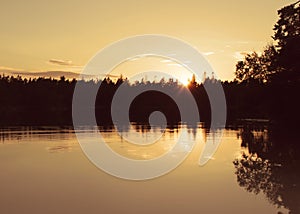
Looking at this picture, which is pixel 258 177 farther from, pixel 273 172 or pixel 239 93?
pixel 239 93

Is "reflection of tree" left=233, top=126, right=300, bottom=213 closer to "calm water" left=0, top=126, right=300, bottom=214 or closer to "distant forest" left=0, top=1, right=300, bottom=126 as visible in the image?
"calm water" left=0, top=126, right=300, bottom=214

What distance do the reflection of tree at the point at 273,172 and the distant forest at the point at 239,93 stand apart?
368 inches

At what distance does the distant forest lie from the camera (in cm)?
5419

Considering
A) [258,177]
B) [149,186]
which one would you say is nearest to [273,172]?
[258,177]

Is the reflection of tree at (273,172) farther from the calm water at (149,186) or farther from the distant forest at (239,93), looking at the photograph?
the distant forest at (239,93)

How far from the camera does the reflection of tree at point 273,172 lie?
16.5 metres

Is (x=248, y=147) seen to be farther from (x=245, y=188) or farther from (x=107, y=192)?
(x=107, y=192)

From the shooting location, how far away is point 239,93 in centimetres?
11175

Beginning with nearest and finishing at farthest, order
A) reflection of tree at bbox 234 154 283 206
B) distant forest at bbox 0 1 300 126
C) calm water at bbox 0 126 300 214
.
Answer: calm water at bbox 0 126 300 214 → reflection of tree at bbox 234 154 283 206 → distant forest at bbox 0 1 300 126

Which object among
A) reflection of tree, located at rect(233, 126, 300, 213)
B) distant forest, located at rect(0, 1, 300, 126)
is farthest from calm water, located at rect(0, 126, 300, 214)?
distant forest, located at rect(0, 1, 300, 126)

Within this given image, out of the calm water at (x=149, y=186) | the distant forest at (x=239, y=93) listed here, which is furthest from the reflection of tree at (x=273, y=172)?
the distant forest at (x=239, y=93)

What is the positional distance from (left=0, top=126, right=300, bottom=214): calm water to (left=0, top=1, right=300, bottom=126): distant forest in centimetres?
1273

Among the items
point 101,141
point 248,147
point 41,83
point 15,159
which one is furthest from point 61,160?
point 41,83

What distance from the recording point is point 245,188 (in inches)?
725
